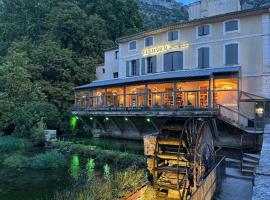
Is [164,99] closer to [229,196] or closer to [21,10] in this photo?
[229,196]

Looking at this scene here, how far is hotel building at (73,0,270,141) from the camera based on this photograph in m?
22.5

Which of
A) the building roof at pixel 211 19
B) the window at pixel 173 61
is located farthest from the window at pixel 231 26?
the window at pixel 173 61

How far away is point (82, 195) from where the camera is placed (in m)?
9.99

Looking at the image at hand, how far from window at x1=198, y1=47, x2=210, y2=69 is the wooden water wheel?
11.2m

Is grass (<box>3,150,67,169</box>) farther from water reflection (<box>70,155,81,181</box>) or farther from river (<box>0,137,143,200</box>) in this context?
water reflection (<box>70,155,81,181</box>)

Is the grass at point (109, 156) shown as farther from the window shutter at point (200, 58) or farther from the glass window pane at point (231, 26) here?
the glass window pane at point (231, 26)

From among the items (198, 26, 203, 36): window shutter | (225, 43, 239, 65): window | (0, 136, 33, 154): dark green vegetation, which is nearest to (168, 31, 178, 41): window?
(198, 26, 203, 36): window shutter

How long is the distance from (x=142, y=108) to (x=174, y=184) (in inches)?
414

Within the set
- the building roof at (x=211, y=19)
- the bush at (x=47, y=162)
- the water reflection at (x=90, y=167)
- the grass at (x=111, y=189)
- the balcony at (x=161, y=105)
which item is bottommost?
the water reflection at (x=90, y=167)

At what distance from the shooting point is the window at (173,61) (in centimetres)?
2775

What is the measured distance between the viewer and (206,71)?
77.0 ft

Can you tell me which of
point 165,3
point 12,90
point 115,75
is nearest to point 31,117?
point 12,90

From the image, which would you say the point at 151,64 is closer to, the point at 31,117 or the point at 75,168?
the point at 31,117

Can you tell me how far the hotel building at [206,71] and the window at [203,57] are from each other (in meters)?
0.08
